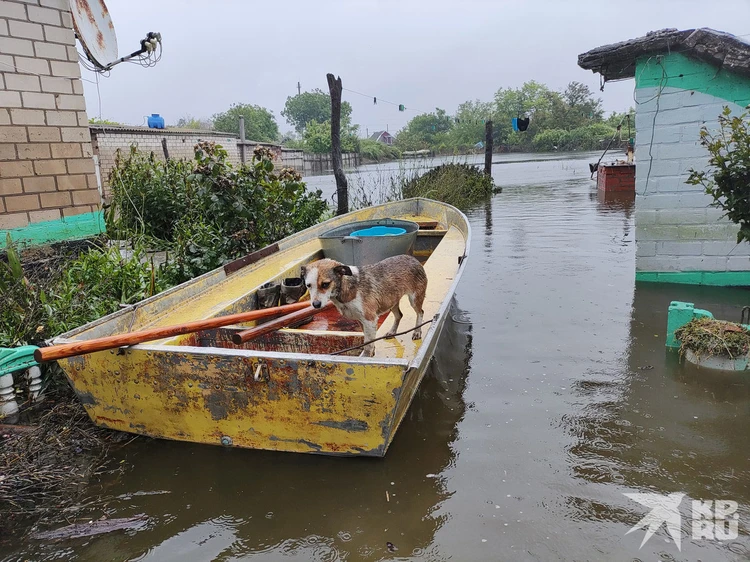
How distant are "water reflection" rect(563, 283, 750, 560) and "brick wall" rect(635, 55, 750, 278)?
2090mm

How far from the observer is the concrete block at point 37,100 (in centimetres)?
525

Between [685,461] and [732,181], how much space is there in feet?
8.75

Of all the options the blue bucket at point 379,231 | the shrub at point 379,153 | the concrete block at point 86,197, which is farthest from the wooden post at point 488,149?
the shrub at point 379,153

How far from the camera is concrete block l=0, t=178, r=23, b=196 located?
518cm

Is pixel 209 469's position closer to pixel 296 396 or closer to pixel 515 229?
pixel 296 396

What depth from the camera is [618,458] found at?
3.05 meters

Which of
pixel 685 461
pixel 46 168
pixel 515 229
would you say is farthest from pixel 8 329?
pixel 515 229

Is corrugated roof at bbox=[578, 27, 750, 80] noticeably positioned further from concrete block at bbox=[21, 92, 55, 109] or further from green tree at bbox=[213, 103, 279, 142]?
green tree at bbox=[213, 103, 279, 142]

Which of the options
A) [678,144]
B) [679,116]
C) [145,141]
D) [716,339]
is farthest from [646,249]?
[145,141]

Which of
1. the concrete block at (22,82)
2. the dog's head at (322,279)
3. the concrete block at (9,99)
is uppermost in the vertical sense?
the concrete block at (22,82)

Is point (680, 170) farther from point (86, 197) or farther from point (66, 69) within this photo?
point (66, 69)

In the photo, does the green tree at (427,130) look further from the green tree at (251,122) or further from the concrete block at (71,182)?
the concrete block at (71,182)

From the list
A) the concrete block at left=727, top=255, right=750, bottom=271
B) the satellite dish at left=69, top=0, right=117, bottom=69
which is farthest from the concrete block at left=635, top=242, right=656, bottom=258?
the satellite dish at left=69, top=0, right=117, bottom=69

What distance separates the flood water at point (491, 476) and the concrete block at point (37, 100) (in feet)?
13.3
